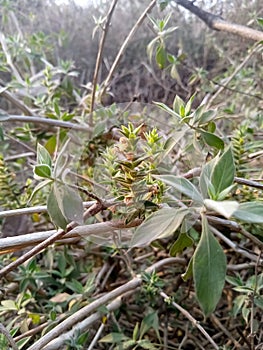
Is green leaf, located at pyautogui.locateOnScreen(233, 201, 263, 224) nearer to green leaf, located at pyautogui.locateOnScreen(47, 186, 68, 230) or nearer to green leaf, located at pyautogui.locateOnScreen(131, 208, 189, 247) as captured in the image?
green leaf, located at pyautogui.locateOnScreen(131, 208, 189, 247)

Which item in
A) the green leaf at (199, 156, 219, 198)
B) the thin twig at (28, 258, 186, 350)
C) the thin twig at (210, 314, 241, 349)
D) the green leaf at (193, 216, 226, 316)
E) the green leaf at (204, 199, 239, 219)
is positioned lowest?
the thin twig at (210, 314, 241, 349)

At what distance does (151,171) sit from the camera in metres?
0.46

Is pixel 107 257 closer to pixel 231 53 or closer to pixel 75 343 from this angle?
pixel 75 343

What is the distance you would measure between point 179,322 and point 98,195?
0.37 meters

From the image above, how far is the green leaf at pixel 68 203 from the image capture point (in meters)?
0.45

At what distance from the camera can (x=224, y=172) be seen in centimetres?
37

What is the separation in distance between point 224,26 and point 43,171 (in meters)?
0.58

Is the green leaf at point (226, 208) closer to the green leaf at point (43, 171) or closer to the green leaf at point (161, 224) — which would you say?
the green leaf at point (161, 224)

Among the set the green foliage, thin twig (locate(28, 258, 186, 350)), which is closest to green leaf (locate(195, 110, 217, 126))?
the green foliage

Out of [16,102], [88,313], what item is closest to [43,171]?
[88,313]

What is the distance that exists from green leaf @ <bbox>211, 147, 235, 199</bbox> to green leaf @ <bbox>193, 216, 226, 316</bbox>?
37mm

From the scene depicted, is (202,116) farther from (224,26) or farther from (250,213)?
(224,26)

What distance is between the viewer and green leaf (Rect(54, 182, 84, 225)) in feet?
1.47

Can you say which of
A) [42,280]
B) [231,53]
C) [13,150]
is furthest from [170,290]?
[231,53]
